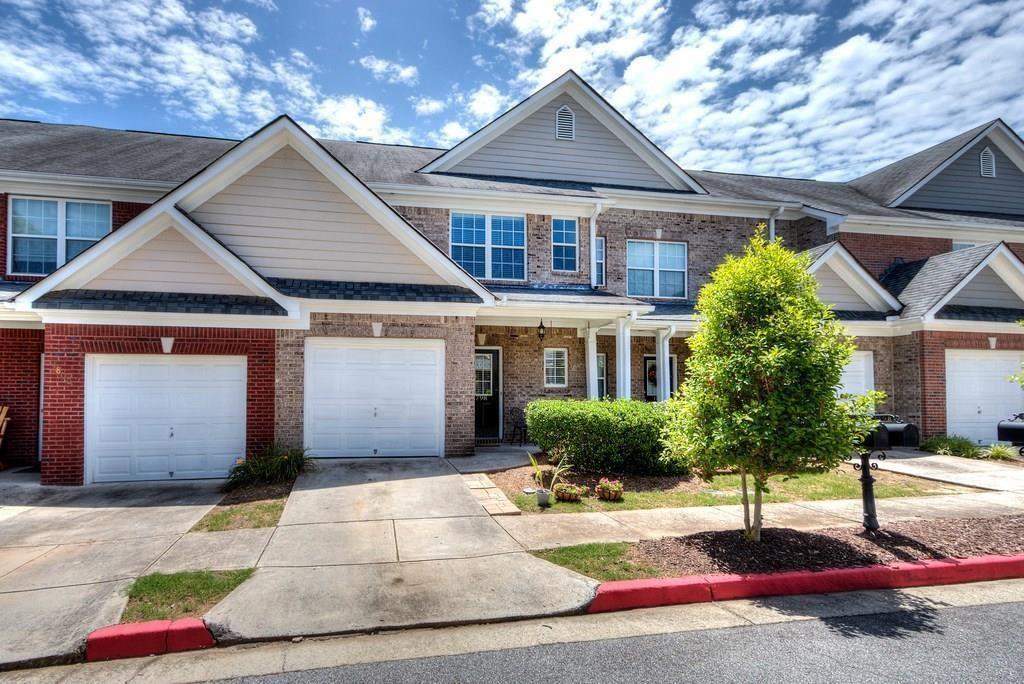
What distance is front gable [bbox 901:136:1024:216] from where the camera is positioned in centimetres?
1900

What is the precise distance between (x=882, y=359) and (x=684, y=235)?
620 centimetres

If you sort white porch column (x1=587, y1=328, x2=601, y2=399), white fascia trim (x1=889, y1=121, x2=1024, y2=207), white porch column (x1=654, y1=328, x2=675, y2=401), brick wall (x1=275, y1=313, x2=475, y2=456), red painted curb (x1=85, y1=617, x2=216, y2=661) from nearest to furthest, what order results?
red painted curb (x1=85, y1=617, x2=216, y2=661), brick wall (x1=275, y1=313, x2=475, y2=456), white porch column (x1=587, y1=328, x2=601, y2=399), white porch column (x1=654, y1=328, x2=675, y2=401), white fascia trim (x1=889, y1=121, x2=1024, y2=207)

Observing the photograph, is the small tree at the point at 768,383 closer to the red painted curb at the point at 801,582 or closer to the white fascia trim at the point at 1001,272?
the red painted curb at the point at 801,582

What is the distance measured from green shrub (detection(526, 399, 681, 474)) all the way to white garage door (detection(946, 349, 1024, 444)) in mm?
9272

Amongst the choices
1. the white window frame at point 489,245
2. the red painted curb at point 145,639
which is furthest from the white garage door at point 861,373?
the red painted curb at point 145,639

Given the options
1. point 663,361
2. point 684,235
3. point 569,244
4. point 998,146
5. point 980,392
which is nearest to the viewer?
point 980,392

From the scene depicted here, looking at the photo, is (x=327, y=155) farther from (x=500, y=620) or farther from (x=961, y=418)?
(x=961, y=418)

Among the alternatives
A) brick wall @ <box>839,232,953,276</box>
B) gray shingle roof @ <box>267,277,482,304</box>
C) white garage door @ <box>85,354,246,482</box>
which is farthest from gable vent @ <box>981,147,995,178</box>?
white garage door @ <box>85,354,246,482</box>

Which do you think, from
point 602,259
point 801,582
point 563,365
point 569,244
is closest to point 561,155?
point 569,244

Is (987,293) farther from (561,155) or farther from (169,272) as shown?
(169,272)

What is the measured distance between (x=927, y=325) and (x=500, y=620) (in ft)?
46.7

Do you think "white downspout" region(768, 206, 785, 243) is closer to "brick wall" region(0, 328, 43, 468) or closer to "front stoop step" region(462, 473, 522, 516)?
"front stoop step" region(462, 473, 522, 516)

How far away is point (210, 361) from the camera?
1047 centimetres

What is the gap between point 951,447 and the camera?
13.2 metres
